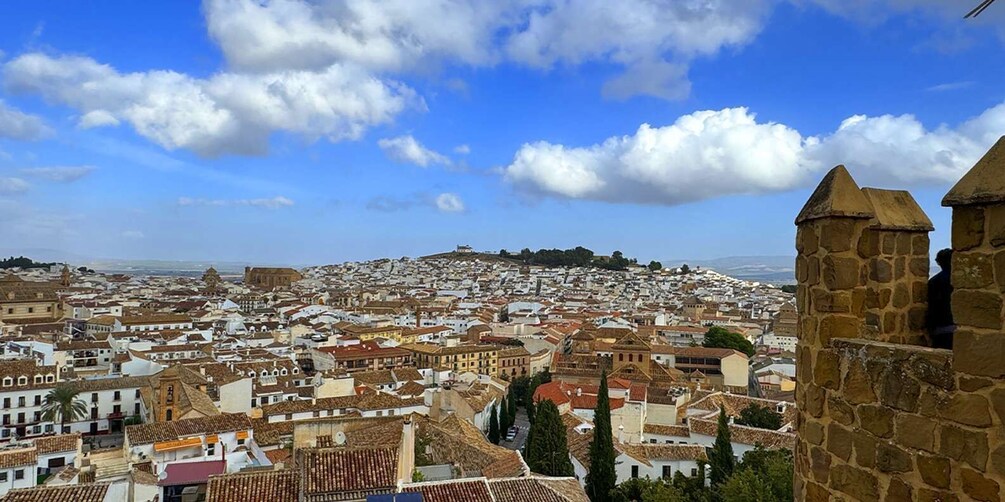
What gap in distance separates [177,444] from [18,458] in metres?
4.51

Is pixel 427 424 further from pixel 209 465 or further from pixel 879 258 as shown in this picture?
pixel 879 258

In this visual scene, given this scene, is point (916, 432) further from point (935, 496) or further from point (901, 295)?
point (901, 295)

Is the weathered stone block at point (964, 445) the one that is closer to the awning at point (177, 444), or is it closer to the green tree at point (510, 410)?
the awning at point (177, 444)

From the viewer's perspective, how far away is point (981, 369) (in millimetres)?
2324

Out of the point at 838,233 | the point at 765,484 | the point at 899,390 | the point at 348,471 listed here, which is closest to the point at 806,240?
the point at 838,233

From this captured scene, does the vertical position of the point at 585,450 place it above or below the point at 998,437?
below

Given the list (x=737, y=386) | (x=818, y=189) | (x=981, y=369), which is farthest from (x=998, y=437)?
(x=737, y=386)

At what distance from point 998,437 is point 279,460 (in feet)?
71.1

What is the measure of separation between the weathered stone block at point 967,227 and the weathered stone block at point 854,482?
103 centimetres

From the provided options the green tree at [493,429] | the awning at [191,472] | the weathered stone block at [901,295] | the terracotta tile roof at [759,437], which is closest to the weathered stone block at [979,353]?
the weathered stone block at [901,295]

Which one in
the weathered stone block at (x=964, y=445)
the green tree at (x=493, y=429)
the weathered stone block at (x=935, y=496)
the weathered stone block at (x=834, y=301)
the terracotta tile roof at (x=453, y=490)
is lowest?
the green tree at (x=493, y=429)

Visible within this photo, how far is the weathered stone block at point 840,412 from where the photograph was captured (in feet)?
9.43

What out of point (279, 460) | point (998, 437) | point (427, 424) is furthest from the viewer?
point (427, 424)

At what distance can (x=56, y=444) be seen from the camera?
74.1ft
